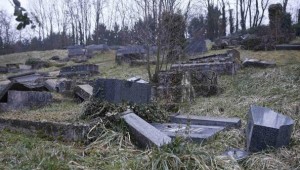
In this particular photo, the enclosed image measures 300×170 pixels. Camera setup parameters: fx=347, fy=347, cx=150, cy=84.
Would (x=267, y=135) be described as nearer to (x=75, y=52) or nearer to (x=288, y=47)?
(x=288, y=47)

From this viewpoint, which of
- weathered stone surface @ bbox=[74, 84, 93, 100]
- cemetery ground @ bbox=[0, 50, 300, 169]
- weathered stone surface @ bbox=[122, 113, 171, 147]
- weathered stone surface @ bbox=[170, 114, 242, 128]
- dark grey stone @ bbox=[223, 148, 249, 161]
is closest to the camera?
cemetery ground @ bbox=[0, 50, 300, 169]

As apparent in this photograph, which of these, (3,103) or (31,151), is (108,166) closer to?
(31,151)

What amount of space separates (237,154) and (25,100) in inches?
219

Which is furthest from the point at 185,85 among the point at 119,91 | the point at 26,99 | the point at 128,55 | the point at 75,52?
the point at 75,52

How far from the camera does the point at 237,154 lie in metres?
4.17

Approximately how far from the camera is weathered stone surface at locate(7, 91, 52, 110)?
7.92 m

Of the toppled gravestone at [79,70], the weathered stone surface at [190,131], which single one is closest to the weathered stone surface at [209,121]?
the weathered stone surface at [190,131]

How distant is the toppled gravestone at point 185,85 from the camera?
8.24 m

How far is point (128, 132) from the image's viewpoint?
4617mm

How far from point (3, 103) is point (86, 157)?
4866mm

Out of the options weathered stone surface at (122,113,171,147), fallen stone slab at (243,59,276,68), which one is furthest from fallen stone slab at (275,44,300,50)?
weathered stone surface at (122,113,171,147)

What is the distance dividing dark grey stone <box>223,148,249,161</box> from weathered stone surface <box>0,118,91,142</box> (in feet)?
6.16

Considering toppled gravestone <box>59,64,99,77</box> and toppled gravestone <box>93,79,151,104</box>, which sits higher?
toppled gravestone <box>59,64,99,77</box>

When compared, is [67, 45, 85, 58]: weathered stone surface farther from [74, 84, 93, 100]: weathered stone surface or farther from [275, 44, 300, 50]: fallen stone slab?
[74, 84, 93, 100]: weathered stone surface
